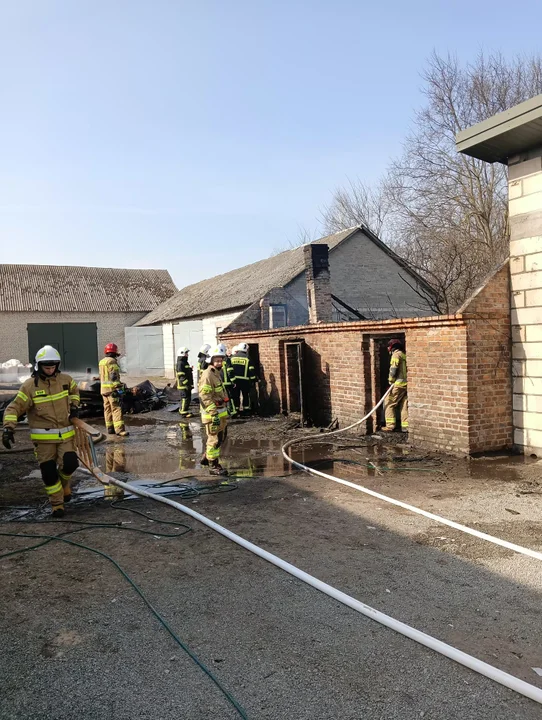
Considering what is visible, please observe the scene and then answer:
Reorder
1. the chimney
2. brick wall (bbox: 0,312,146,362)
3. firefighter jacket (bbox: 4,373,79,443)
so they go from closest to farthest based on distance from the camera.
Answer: firefighter jacket (bbox: 4,373,79,443) < the chimney < brick wall (bbox: 0,312,146,362)

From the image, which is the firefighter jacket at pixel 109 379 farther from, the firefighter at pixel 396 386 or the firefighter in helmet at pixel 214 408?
the firefighter at pixel 396 386

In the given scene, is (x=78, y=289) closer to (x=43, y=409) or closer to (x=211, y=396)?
(x=211, y=396)

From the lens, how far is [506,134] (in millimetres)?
7762

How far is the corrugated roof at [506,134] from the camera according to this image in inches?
287

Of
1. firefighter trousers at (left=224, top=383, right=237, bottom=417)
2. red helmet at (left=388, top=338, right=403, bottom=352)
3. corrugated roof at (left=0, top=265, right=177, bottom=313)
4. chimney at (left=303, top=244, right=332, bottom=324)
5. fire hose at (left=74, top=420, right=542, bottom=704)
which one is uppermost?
corrugated roof at (left=0, top=265, right=177, bottom=313)

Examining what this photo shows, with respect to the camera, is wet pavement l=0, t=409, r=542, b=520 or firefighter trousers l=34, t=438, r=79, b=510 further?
wet pavement l=0, t=409, r=542, b=520

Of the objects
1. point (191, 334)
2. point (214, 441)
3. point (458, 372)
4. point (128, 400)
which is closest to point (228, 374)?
point (128, 400)

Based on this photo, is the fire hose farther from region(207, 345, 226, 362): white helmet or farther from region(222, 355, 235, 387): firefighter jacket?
region(222, 355, 235, 387): firefighter jacket

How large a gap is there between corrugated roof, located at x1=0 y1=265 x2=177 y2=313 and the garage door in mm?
1043

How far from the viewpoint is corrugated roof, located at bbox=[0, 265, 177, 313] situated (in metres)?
35.2

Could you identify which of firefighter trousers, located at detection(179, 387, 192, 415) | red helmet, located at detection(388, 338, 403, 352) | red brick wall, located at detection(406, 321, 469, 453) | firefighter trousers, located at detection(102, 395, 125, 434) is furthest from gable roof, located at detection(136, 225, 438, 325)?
firefighter trousers, located at detection(102, 395, 125, 434)

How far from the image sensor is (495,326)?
8.41 metres

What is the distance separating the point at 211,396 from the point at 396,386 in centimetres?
383

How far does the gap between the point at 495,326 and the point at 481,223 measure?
1431 cm
